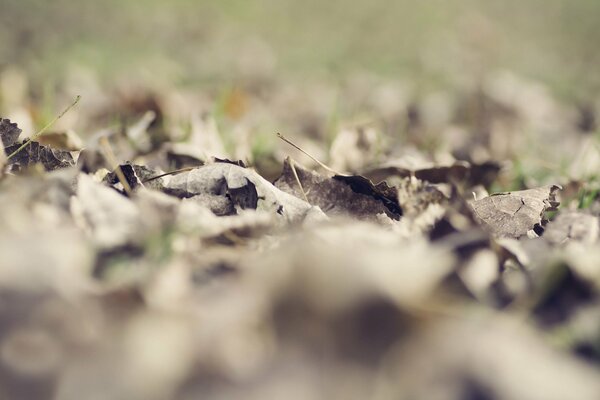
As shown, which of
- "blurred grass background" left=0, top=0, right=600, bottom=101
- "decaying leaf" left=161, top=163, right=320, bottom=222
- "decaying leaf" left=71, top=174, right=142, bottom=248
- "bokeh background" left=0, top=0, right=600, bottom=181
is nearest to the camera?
"decaying leaf" left=71, top=174, right=142, bottom=248

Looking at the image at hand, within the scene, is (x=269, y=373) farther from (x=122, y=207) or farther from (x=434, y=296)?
(x=122, y=207)

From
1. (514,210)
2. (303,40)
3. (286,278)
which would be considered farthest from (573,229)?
(303,40)

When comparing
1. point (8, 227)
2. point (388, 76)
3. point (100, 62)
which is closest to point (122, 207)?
point (8, 227)

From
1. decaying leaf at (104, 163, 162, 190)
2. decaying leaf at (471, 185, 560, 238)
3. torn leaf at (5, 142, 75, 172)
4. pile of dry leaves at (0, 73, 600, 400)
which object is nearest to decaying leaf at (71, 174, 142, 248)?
pile of dry leaves at (0, 73, 600, 400)

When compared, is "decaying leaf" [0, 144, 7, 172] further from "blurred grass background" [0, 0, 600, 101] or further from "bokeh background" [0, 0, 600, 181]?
"blurred grass background" [0, 0, 600, 101]

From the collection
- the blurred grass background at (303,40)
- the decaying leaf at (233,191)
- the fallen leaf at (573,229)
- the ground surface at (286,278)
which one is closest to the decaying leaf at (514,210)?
the ground surface at (286,278)

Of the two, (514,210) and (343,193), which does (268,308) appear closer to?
(343,193)
